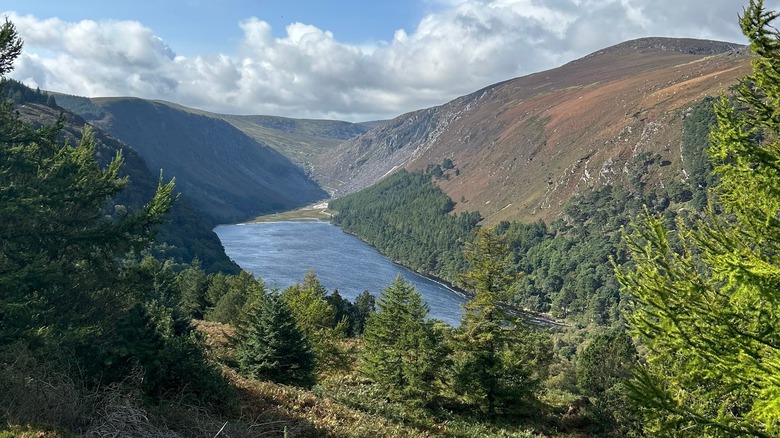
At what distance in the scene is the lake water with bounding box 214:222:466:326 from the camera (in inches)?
4336

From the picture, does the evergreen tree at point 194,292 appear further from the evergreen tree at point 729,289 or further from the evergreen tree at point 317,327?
the evergreen tree at point 729,289

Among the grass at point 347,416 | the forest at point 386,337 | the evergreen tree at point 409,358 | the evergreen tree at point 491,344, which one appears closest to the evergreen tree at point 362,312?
the forest at point 386,337

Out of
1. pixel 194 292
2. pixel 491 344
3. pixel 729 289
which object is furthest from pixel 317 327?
pixel 729 289

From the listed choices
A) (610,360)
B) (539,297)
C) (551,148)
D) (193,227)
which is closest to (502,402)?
(610,360)

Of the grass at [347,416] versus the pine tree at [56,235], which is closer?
the grass at [347,416]

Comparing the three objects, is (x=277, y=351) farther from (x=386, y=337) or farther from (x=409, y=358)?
(x=386, y=337)

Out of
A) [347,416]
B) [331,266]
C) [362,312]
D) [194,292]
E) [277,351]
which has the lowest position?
[331,266]

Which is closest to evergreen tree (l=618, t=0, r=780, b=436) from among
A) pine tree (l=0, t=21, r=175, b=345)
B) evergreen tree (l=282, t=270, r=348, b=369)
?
pine tree (l=0, t=21, r=175, b=345)

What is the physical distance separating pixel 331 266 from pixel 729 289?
Result: 134168mm

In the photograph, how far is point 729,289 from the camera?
697 cm

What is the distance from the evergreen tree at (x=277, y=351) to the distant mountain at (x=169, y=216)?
9788cm

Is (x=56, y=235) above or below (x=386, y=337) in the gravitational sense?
above

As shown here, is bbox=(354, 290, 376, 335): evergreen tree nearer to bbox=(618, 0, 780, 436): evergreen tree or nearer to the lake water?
the lake water

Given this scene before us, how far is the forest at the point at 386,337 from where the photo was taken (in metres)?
6.76
